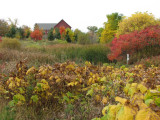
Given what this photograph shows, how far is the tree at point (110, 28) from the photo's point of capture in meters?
26.3

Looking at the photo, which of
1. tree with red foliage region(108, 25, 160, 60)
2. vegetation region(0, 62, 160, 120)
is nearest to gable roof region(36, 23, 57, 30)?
tree with red foliage region(108, 25, 160, 60)

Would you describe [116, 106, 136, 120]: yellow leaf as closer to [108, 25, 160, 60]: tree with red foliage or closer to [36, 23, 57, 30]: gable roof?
[108, 25, 160, 60]: tree with red foliage

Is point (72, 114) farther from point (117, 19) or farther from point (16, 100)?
point (117, 19)

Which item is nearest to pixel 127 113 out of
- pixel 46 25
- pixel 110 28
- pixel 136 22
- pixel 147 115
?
pixel 147 115

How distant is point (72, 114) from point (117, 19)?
26.9 metres

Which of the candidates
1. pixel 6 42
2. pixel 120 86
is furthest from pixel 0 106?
pixel 6 42

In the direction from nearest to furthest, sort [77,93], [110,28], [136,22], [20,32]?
[77,93] → [136,22] → [110,28] → [20,32]

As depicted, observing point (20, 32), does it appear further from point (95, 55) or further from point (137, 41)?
point (137, 41)

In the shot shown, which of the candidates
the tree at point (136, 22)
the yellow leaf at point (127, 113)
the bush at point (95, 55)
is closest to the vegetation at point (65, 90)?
the yellow leaf at point (127, 113)

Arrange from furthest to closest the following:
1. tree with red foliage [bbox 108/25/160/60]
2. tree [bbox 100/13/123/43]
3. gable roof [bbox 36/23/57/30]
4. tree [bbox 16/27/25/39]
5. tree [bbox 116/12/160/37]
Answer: gable roof [bbox 36/23/57/30], tree [bbox 16/27/25/39], tree [bbox 100/13/123/43], tree [bbox 116/12/160/37], tree with red foliage [bbox 108/25/160/60]

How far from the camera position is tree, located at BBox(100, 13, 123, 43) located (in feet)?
86.3

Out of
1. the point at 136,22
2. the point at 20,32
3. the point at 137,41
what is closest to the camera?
the point at 137,41

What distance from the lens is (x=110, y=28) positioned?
27.0 meters

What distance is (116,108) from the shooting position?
48.0 inches
